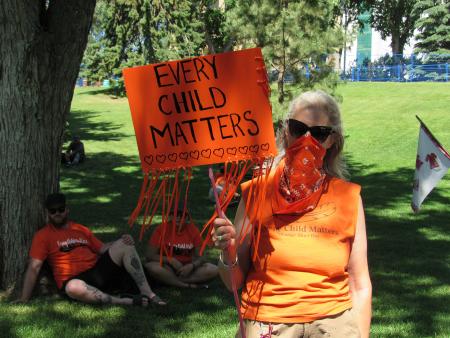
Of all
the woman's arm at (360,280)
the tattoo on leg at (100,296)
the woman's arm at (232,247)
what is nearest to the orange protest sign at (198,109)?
the woman's arm at (232,247)

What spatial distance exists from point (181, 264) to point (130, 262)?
0.75 meters

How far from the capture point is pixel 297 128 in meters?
2.83

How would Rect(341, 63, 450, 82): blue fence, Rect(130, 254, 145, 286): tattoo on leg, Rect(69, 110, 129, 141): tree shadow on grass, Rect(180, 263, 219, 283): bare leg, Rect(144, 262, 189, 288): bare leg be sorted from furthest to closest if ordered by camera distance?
Rect(341, 63, 450, 82): blue fence → Rect(69, 110, 129, 141): tree shadow on grass → Rect(180, 263, 219, 283): bare leg → Rect(144, 262, 189, 288): bare leg → Rect(130, 254, 145, 286): tattoo on leg

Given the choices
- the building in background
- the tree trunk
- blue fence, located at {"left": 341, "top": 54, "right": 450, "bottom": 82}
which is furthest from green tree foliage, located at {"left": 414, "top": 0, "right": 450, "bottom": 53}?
the tree trunk

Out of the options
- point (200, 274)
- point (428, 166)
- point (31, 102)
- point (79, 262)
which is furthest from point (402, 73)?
point (31, 102)

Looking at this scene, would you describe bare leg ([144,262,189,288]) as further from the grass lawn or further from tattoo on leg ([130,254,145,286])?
tattoo on leg ([130,254,145,286])

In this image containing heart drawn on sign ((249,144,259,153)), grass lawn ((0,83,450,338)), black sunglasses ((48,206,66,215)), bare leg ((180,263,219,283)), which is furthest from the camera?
bare leg ((180,263,219,283))

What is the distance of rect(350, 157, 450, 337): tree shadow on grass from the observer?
5999 mm

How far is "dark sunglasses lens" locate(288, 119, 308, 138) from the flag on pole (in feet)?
13.7

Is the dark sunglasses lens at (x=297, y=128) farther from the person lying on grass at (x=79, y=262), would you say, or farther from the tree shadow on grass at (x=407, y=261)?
the person lying on grass at (x=79, y=262)

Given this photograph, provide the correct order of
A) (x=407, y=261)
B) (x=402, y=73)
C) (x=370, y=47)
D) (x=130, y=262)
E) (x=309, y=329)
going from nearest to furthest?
(x=309, y=329), (x=130, y=262), (x=407, y=261), (x=402, y=73), (x=370, y=47)

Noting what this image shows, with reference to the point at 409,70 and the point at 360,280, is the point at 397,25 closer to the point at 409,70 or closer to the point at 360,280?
the point at 409,70

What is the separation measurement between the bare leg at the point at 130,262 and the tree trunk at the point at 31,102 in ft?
2.47

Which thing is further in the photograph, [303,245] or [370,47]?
[370,47]
